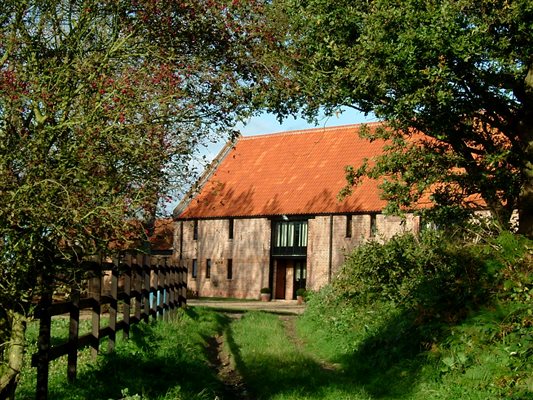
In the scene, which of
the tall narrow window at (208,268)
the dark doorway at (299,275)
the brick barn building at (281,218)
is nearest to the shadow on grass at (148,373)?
the brick barn building at (281,218)

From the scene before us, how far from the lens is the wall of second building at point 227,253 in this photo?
51125 mm

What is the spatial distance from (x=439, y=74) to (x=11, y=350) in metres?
9.92

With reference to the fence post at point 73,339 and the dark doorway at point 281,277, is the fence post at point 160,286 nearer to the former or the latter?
the fence post at point 73,339

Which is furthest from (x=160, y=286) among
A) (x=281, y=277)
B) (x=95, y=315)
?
(x=281, y=277)

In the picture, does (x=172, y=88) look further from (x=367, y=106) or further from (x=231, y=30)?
(x=367, y=106)

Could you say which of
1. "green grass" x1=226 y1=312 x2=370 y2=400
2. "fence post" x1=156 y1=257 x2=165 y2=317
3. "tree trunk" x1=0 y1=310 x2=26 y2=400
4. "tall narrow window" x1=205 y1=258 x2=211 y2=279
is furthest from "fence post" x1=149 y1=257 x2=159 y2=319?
"tall narrow window" x1=205 y1=258 x2=211 y2=279

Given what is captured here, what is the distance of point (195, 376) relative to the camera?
11664 millimetres

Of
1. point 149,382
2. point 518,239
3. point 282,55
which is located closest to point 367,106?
point 518,239

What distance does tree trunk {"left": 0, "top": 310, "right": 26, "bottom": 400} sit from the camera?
22.5 feet

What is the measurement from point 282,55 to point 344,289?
12.0 metres

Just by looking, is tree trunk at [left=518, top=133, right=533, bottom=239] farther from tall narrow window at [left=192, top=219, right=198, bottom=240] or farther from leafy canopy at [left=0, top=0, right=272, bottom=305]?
tall narrow window at [left=192, top=219, right=198, bottom=240]

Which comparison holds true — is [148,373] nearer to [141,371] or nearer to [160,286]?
[141,371]

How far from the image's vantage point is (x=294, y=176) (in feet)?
169

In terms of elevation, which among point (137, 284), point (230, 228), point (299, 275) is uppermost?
point (230, 228)
